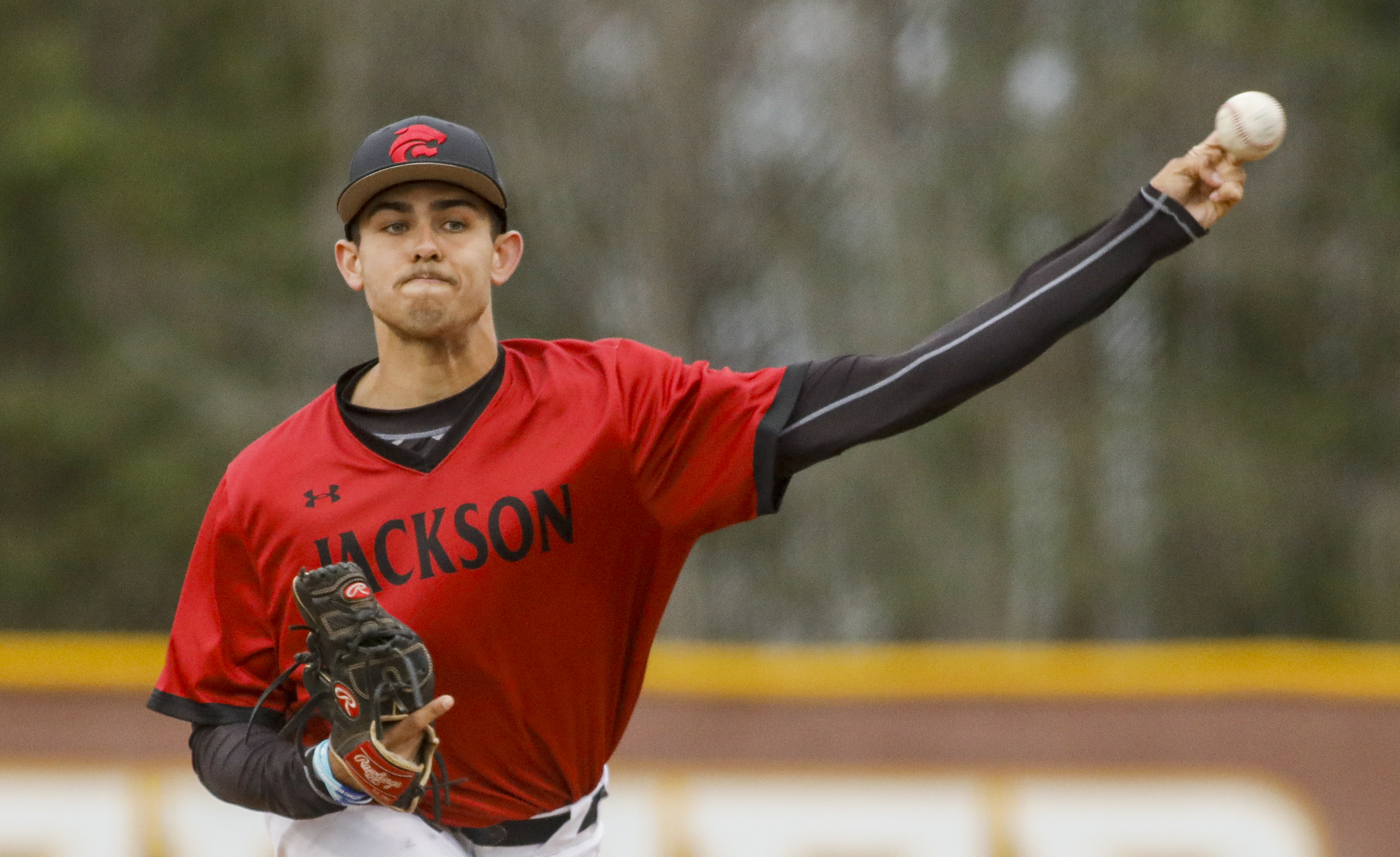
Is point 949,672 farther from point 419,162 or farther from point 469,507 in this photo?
point 419,162

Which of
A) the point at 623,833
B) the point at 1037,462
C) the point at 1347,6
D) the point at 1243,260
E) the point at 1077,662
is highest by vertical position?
the point at 1347,6

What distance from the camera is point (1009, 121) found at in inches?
571

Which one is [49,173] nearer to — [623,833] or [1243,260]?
[1243,260]

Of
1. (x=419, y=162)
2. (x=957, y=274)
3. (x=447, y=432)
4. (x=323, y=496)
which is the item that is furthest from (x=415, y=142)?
A: (x=957, y=274)

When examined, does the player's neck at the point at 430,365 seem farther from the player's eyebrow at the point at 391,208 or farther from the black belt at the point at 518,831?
the black belt at the point at 518,831

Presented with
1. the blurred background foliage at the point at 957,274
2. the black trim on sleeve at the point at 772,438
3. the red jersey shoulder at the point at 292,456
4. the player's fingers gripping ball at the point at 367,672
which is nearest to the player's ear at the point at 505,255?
the red jersey shoulder at the point at 292,456

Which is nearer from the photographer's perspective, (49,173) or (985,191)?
(985,191)

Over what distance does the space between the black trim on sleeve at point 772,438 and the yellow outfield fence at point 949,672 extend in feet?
12.4

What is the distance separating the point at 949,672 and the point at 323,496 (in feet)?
13.3

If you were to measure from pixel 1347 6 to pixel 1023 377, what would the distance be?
4.65 m

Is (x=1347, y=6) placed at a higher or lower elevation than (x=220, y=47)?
lower

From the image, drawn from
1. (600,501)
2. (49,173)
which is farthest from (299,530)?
(49,173)

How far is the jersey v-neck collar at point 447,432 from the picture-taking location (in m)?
3.18

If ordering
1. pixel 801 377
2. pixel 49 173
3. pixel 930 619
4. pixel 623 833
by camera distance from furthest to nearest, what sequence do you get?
pixel 49 173 < pixel 930 619 < pixel 623 833 < pixel 801 377
